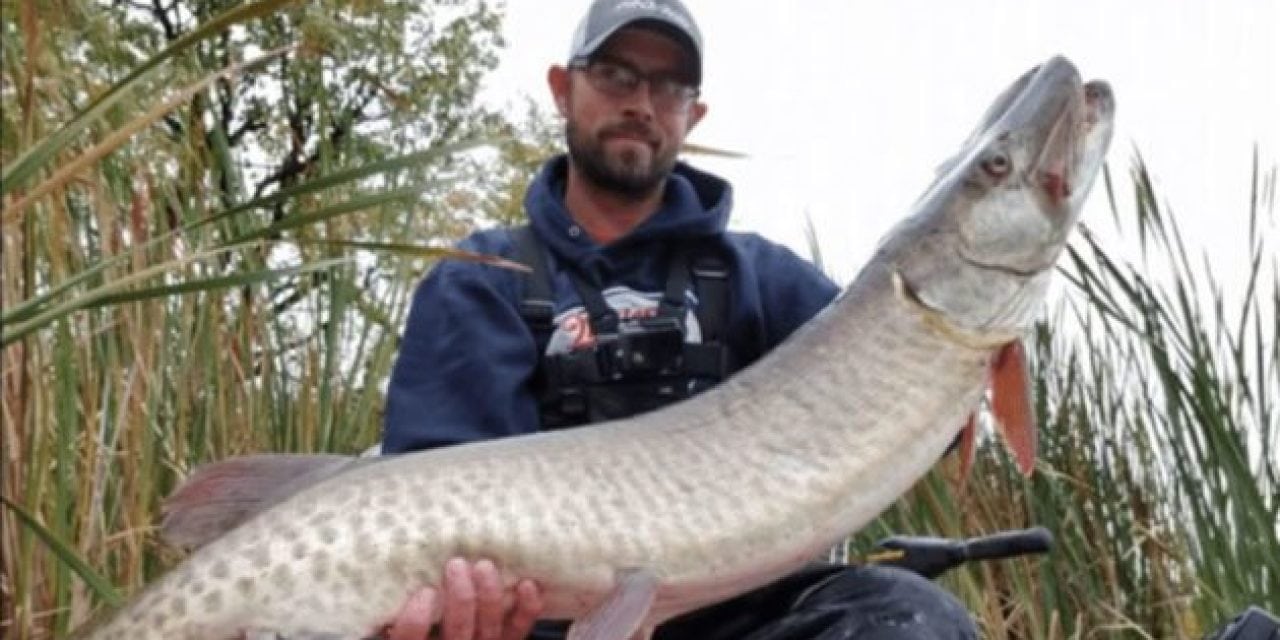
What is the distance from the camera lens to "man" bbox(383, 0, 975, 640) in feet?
10.4

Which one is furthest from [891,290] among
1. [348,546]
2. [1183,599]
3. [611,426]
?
[1183,599]

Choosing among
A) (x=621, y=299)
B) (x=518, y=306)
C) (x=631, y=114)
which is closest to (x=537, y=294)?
(x=518, y=306)

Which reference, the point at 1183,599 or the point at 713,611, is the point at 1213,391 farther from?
the point at 713,611

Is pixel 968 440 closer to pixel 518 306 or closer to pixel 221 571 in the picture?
pixel 518 306

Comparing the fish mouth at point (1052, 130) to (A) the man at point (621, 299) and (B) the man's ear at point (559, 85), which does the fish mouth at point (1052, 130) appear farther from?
(B) the man's ear at point (559, 85)

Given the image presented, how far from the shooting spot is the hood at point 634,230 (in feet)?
11.2

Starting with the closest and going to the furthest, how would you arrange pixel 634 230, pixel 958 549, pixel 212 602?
pixel 212 602
pixel 958 549
pixel 634 230

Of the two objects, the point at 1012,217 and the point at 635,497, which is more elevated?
the point at 1012,217

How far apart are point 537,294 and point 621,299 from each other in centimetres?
16

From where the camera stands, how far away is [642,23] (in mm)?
3527

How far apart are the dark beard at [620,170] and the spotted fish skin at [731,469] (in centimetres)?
70

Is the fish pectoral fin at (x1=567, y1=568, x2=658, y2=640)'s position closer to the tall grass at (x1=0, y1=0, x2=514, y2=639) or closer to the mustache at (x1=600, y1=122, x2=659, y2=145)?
the tall grass at (x1=0, y1=0, x2=514, y2=639)

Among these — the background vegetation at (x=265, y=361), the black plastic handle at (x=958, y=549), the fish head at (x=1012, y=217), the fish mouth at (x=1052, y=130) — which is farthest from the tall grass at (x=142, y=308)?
the black plastic handle at (x=958, y=549)

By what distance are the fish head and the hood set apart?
2.18ft
